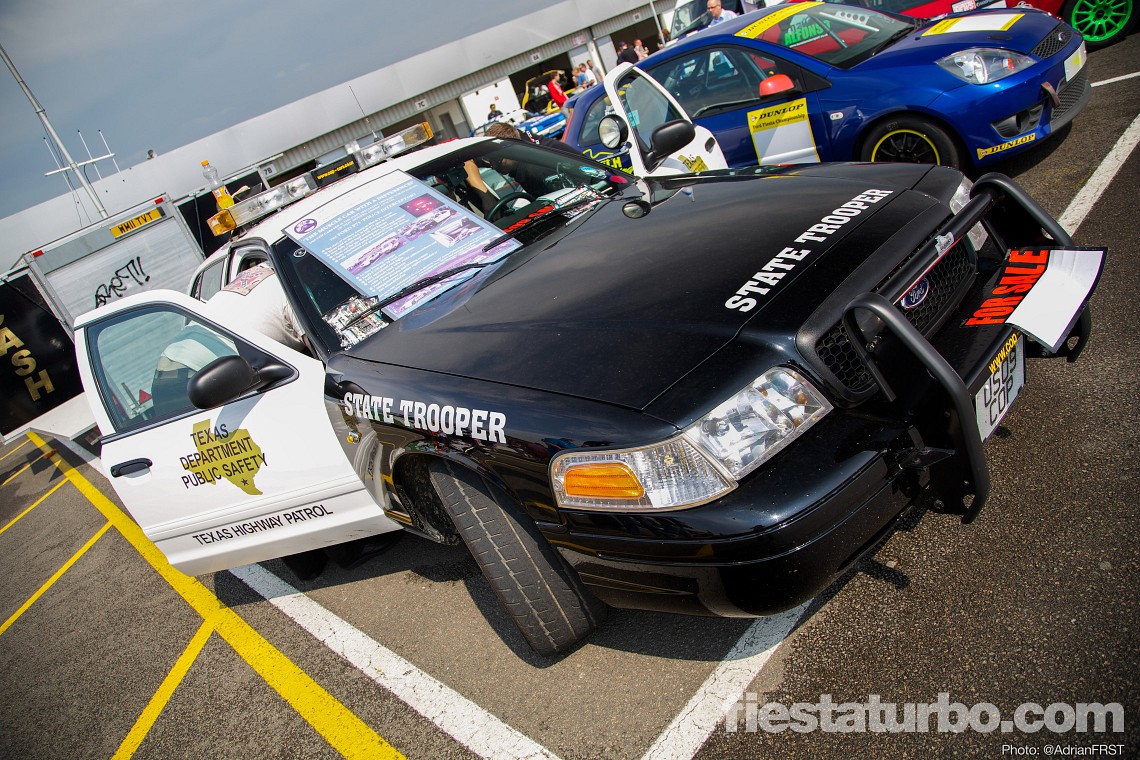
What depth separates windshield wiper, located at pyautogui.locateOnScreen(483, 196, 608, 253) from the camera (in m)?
3.05

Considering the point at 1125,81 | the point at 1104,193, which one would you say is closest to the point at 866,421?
the point at 1104,193

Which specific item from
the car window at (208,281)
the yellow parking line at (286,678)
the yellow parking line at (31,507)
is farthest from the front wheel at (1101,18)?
the yellow parking line at (31,507)

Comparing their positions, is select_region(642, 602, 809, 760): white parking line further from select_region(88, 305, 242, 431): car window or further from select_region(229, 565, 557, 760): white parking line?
select_region(88, 305, 242, 431): car window

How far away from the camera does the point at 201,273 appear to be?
4465 mm

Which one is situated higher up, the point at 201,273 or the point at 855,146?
the point at 201,273

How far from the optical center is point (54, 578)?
544cm

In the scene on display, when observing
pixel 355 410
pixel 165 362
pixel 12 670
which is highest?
pixel 165 362

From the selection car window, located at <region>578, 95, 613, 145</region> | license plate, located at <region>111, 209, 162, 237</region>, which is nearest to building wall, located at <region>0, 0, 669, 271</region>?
license plate, located at <region>111, 209, 162, 237</region>

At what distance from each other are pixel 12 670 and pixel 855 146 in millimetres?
6370

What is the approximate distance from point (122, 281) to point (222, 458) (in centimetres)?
1073

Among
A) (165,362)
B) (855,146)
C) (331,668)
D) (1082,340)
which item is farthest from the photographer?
→ (855,146)

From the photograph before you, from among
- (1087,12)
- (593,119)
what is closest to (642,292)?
(593,119)

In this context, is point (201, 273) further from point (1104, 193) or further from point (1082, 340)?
point (1104, 193)

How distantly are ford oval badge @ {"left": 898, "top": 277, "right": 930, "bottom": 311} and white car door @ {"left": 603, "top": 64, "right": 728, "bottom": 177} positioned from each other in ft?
6.13
